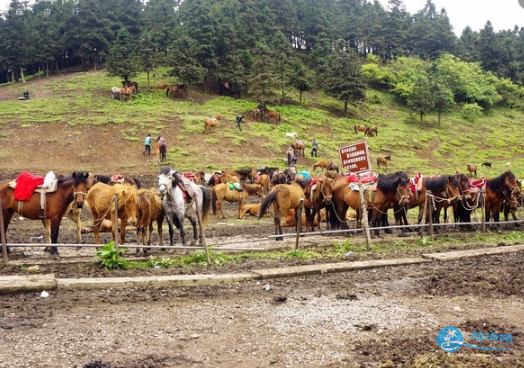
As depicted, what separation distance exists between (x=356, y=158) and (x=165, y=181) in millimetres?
5152

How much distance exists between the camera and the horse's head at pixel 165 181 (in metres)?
11.4

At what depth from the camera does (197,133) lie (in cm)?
3725

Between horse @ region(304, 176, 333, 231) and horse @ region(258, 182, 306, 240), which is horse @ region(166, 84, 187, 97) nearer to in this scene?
horse @ region(304, 176, 333, 231)

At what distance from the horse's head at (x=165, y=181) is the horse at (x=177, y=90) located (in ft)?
128

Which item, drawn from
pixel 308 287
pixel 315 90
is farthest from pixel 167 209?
pixel 315 90

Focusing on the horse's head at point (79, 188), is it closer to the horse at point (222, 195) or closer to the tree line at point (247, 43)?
the horse at point (222, 195)

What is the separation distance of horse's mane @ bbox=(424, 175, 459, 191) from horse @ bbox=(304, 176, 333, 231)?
371 centimetres

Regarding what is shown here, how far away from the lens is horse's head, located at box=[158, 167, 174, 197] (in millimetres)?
11422

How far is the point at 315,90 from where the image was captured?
6481 cm

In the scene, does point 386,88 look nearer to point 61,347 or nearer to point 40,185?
point 40,185

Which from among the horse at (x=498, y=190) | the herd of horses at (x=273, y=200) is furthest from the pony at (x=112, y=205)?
the horse at (x=498, y=190)

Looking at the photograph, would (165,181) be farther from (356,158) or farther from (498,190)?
(498,190)

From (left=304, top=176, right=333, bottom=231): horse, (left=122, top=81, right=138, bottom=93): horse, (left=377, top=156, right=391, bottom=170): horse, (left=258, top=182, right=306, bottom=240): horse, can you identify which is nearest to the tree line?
(left=122, top=81, right=138, bottom=93): horse

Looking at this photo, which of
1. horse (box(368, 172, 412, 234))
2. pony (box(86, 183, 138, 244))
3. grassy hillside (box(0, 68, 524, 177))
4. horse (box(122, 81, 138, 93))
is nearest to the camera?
pony (box(86, 183, 138, 244))
